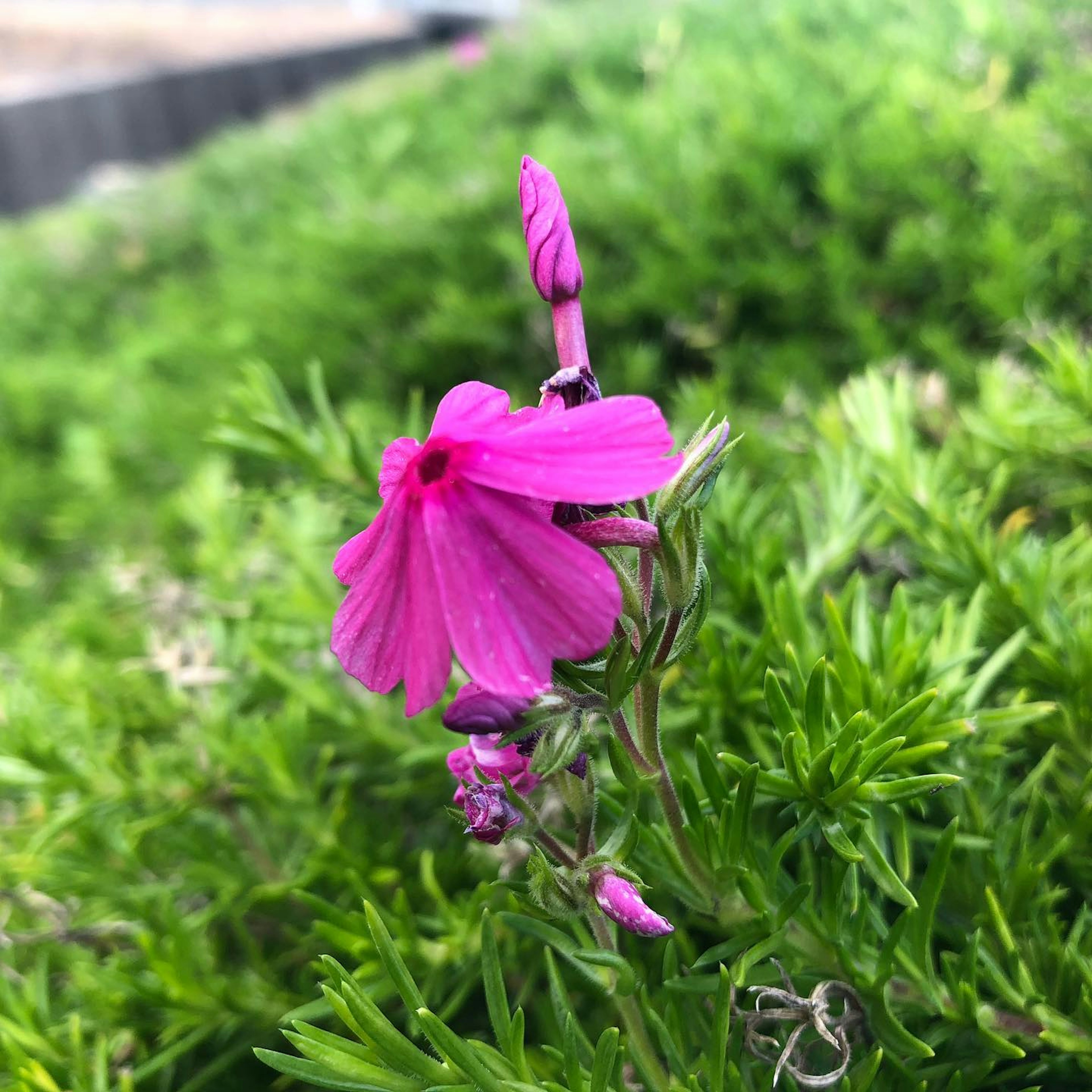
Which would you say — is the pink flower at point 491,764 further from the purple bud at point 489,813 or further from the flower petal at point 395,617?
the flower petal at point 395,617

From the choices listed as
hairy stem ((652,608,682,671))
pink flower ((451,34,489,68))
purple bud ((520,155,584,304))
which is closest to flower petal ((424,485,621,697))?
hairy stem ((652,608,682,671))

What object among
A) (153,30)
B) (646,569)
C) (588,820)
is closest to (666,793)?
(588,820)

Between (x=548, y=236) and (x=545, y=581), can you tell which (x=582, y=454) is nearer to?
(x=545, y=581)

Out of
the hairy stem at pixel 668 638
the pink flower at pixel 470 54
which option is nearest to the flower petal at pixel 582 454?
the hairy stem at pixel 668 638

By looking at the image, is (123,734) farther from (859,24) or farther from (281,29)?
(281,29)

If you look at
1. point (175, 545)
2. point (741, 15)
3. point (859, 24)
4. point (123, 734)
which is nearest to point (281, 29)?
point (741, 15)

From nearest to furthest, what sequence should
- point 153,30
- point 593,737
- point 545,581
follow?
1. point 545,581
2. point 593,737
3. point 153,30

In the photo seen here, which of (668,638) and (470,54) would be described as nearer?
(668,638)
